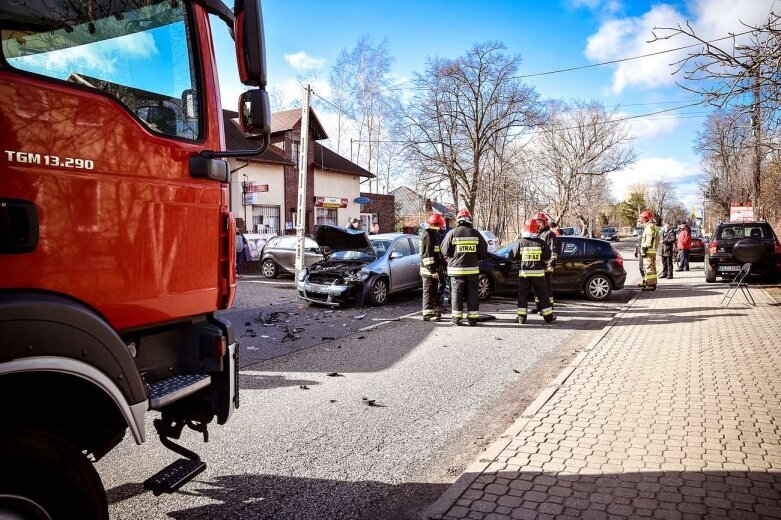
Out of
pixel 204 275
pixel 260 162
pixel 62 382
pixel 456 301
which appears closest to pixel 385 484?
pixel 204 275

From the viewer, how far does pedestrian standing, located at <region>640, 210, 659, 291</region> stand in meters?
14.4

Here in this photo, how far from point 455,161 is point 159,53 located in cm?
3771

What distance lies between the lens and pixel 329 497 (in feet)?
11.3

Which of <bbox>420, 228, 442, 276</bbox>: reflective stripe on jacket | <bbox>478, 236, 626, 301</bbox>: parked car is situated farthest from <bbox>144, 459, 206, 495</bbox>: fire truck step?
<bbox>478, 236, 626, 301</bbox>: parked car

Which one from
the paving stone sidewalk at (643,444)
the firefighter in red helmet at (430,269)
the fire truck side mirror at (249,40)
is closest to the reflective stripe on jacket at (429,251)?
the firefighter in red helmet at (430,269)

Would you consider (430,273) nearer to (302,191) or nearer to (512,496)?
(302,191)

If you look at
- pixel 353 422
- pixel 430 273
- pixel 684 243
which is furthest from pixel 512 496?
pixel 684 243

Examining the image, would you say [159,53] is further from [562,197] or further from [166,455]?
[562,197]

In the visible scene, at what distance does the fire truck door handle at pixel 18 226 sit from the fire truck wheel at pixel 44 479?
0.68m

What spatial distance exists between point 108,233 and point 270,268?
17.1 metres

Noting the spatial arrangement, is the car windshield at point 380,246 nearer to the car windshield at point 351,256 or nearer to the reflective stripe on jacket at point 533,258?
the car windshield at point 351,256

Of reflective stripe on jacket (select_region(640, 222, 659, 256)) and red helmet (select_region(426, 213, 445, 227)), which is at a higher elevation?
red helmet (select_region(426, 213, 445, 227))

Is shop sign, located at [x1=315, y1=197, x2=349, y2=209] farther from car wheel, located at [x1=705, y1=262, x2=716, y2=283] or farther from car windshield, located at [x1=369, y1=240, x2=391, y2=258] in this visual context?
car wheel, located at [x1=705, y1=262, x2=716, y2=283]

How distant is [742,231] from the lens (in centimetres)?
1633
